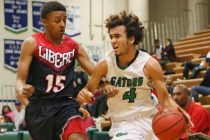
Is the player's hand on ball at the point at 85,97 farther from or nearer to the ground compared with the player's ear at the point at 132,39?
nearer to the ground

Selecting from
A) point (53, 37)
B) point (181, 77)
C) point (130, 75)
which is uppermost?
point (53, 37)

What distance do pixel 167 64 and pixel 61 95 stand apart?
39.3ft

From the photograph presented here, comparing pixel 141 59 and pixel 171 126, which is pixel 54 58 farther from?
pixel 171 126

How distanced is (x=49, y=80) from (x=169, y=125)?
1.20 m

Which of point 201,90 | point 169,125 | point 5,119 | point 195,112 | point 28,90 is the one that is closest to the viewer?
point 28,90

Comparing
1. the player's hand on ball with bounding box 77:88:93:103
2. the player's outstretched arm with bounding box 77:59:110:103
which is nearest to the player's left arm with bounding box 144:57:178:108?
the player's outstretched arm with bounding box 77:59:110:103

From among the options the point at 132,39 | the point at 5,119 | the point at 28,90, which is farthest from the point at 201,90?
the point at 28,90

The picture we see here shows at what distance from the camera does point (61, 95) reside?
509 centimetres

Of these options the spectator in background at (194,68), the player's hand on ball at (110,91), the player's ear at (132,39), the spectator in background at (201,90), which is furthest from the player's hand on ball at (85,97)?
the spectator in background at (194,68)

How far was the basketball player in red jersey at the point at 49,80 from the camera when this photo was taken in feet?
16.5

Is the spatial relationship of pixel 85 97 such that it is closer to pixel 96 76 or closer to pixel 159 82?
pixel 96 76

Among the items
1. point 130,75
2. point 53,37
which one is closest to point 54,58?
point 53,37

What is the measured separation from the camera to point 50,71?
512 centimetres

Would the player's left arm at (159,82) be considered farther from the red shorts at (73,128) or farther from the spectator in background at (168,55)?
the spectator in background at (168,55)
